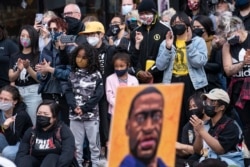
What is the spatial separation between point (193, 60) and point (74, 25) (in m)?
1.56

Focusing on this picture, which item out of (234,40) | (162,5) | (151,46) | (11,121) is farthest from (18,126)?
(162,5)

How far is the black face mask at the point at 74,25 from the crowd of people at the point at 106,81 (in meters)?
0.01

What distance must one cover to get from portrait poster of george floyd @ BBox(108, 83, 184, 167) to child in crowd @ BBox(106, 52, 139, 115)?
3683mm

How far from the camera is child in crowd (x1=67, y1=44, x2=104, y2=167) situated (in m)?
6.72

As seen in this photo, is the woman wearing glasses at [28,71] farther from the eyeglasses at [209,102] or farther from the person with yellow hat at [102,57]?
the eyeglasses at [209,102]

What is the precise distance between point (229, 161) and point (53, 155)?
63.0 inches

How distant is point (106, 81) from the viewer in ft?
22.9

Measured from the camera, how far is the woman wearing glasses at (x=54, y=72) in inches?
276

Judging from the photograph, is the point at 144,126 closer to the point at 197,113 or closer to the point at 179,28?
the point at 197,113

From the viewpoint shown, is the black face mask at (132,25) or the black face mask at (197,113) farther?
the black face mask at (132,25)

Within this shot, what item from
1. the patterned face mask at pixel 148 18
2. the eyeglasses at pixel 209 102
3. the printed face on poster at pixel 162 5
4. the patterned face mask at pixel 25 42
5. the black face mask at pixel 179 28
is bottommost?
the eyeglasses at pixel 209 102

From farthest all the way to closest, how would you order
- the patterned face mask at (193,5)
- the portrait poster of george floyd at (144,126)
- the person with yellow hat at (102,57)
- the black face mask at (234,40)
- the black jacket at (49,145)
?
the patterned face mask at (193,5) < the person with yellow hat at (102,57) < the black face mask at (234,40) < the black jacket at (49,145) < the portrait poster of george floyd at (144,126)

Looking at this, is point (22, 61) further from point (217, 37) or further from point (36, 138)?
point (217, 37)

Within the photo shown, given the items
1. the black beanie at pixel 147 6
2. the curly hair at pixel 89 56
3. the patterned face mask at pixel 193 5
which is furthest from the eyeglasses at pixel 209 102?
the patterned face mask at pixel 193 5
